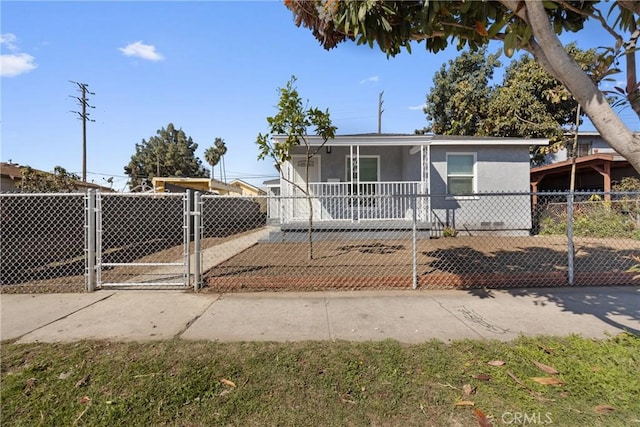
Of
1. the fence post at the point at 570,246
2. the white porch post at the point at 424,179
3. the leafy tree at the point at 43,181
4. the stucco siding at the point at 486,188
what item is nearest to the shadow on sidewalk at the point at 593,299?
the fence post at the point at 570,246

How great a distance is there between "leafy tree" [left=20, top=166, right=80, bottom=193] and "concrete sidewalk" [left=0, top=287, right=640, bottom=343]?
637cm

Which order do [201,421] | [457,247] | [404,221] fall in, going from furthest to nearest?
[404,221] < [457,247] < [201,421]

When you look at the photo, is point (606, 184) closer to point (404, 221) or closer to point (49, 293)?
point (404, 221)

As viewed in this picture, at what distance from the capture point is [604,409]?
2.28 meters

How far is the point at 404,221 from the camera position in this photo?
10328 mm

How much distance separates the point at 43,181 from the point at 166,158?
133 ft

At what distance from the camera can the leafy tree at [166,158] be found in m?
47.8

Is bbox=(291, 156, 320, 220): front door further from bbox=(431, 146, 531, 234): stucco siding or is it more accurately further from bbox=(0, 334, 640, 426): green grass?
bbox=(0, 334, 640, 426): green grass

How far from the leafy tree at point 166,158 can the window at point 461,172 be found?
141 ft

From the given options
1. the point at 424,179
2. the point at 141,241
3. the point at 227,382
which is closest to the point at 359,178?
the point at 424,179

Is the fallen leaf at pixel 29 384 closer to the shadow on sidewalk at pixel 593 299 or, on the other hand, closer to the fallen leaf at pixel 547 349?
the fallen leaf at pixel 547 349

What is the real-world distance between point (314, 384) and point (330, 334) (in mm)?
969

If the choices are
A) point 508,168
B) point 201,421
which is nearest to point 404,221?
point 508,168

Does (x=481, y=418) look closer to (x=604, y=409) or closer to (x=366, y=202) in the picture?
(x=604, y=409)
